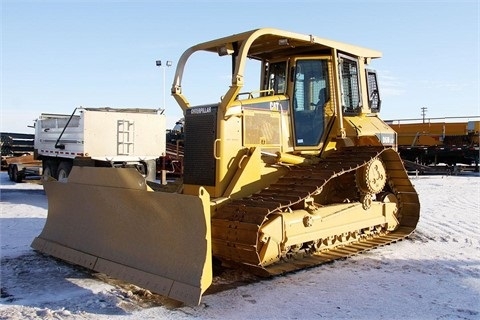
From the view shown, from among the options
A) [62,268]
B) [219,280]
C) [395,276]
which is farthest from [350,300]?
[62,268]

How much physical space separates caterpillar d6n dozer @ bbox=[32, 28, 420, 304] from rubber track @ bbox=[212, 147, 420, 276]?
0.05ft

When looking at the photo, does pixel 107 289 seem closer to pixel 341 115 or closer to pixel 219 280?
pixel 219 280

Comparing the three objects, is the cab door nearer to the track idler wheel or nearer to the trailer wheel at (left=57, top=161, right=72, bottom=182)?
the track idler wheel

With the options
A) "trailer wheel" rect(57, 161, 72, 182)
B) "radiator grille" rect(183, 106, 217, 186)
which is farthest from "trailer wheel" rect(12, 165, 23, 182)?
"radiator grille" rect(183, 106, 217, 186)

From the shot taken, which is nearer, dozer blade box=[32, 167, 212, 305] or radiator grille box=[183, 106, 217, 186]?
dozer blade box=[32, 167, 212, 305]

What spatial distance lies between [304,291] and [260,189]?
1436 millimetres

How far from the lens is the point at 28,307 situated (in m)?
4.58

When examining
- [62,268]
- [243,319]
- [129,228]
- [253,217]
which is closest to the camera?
[243,319]

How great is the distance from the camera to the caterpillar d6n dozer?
5.07 meters

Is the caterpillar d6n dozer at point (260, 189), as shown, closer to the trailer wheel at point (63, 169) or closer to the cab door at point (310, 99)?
the cab door at point (310, 99)

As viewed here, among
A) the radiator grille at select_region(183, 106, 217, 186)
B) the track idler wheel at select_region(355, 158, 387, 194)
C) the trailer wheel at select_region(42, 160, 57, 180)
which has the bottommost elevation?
the trailer wheel at select_region(42, 160, 57, 180)

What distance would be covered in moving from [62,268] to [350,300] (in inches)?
138

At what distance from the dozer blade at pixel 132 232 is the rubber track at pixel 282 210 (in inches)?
23.0

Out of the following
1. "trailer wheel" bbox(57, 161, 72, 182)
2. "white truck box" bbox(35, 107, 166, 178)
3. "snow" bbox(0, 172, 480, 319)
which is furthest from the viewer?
"trailer wheel" bbox(57, 161, 72, 182)
